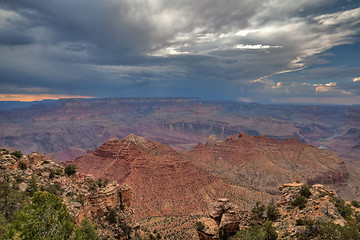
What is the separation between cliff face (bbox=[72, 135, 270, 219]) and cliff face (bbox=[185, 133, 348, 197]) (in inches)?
658

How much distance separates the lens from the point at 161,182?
225 feet

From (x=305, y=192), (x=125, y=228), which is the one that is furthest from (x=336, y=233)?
(x=125, y=228)

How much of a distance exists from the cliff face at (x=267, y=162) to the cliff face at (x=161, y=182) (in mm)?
16712

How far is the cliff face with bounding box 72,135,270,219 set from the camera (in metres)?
59.4

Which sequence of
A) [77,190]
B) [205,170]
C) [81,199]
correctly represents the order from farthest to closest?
1. [205,170]
2. [77,190]
3. [81,199]

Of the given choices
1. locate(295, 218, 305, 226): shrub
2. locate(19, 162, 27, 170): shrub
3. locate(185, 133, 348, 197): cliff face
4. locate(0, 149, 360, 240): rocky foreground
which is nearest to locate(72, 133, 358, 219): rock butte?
locate(185, 133, 348, 197): cliff face

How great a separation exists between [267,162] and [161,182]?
67612 mm

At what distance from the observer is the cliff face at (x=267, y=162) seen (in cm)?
9412

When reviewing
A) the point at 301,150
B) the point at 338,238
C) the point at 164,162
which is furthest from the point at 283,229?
the point at 301,150

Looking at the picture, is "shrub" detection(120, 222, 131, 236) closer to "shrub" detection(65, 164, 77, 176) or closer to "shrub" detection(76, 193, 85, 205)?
"shrub" detection(76, 193, 85, 205)

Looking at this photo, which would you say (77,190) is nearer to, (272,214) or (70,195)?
(70,195)

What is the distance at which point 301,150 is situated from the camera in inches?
4663

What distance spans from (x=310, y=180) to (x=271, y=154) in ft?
87.0

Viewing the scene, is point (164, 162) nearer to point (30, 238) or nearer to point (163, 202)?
point (163, 202)
